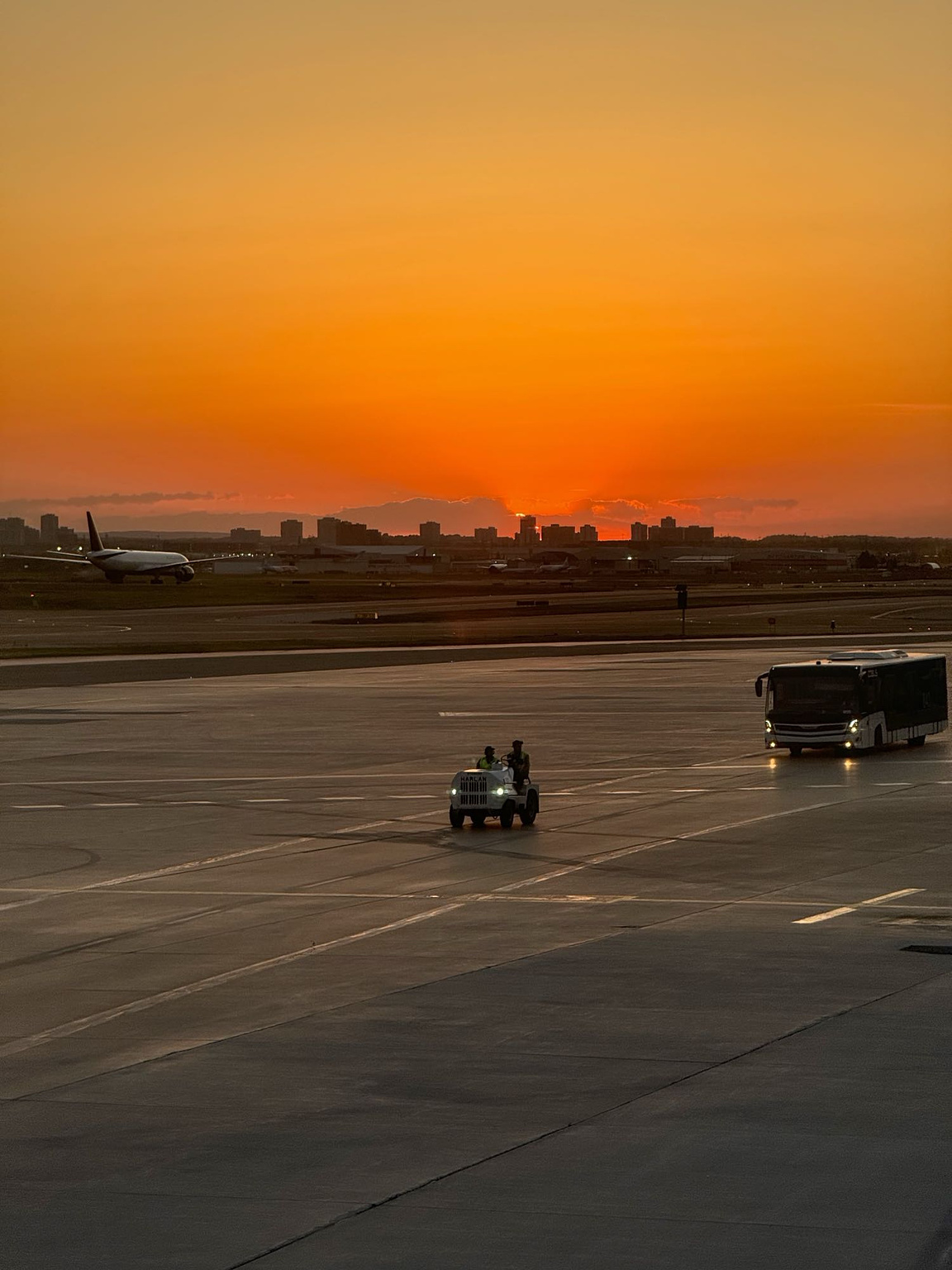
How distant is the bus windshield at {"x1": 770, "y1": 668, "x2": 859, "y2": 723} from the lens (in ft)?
181

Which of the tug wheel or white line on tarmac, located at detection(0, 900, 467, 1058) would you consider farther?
the tug wheel

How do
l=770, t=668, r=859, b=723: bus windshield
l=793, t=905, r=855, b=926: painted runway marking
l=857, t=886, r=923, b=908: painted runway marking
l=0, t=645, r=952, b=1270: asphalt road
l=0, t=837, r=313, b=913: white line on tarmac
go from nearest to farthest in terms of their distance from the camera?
l=0, t=645, r=952, b=1270: asphalt road → l=793, t=905, r=855, b=926: painted runway marking → l=857, t=886, r=923, b=908: painted runway marking → l=0, t=837, r=313, b=913: white line on tarmac → l=770, t=668, r=859, b=723: bus windshield

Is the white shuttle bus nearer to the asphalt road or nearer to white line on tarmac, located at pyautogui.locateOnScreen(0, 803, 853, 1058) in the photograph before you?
the asphalt road

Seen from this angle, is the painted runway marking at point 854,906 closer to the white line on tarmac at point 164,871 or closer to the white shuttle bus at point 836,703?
the white line on tarmac at point 164,871

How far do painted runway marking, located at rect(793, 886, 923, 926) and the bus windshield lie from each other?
80.7 ft

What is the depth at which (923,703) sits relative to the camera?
59.7 m

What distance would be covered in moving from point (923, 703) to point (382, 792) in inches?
884

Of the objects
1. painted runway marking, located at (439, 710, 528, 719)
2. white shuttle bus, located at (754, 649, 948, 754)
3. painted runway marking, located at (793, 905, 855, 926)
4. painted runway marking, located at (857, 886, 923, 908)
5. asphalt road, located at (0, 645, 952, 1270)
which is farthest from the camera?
painted runway marking, located at (439, 710, 528, 719)

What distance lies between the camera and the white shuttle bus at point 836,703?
2162 inches

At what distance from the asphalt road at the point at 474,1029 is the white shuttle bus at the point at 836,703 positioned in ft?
27.8

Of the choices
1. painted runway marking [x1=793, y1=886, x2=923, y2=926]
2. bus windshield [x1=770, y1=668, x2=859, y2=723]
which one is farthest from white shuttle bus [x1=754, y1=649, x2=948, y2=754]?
painted runway marking [x1=793, y1=886, x2=923, y2=926]

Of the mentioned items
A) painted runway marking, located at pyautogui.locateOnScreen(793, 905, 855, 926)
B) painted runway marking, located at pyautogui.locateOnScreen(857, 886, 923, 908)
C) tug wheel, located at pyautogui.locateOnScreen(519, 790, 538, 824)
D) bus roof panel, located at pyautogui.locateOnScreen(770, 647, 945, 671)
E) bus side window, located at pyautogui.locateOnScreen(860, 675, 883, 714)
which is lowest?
painted runway marking, located at pyautogui.locateOnScreen(857, 886, 923, 908)

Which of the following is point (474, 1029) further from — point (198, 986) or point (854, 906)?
point (854, 906)

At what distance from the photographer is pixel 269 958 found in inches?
984
